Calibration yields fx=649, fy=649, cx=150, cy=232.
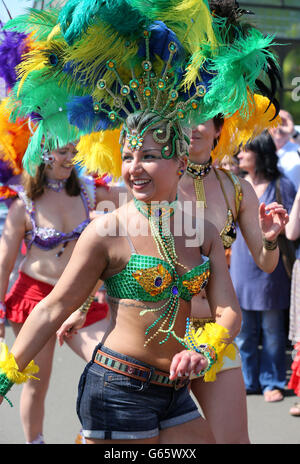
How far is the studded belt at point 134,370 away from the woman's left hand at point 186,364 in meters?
0.25

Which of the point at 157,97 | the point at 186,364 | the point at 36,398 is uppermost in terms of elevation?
the point at 157,97

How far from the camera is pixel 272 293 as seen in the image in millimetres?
5273

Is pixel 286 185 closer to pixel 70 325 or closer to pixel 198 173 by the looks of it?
pixel 198 173

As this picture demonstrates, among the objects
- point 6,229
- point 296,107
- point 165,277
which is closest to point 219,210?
point 165,277

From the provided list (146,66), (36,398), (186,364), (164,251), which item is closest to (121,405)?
(186,364)

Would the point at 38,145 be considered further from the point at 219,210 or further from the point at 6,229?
the point at 6,229

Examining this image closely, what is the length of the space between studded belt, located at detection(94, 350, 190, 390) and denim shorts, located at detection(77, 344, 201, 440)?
0.04 feet

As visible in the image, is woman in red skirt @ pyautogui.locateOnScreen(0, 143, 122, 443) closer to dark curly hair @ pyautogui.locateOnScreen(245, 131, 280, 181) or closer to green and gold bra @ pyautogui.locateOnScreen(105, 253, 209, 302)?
green and gold bra @ pyautogui.locateOnScreen(105, 253, 209, 302)

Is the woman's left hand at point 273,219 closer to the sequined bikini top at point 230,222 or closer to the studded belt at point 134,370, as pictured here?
the sequined bikini top at point 230,222

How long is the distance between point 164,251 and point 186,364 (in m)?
0.48

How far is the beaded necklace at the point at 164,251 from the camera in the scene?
238 centimetres

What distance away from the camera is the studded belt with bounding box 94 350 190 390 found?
2.34 m

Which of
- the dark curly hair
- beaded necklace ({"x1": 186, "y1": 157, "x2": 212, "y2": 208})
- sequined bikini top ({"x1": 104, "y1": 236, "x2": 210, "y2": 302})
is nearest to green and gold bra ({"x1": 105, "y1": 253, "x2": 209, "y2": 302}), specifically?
sequined bikini top ({"x1": 104, "y1": 236, "x2": 210, "y2": 302})

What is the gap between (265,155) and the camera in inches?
202
